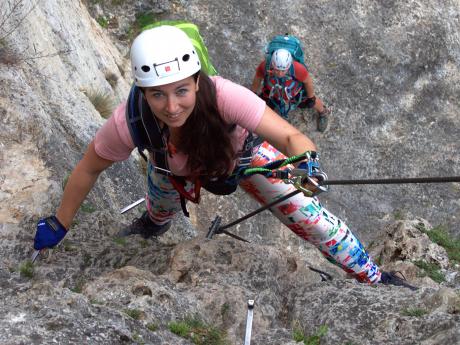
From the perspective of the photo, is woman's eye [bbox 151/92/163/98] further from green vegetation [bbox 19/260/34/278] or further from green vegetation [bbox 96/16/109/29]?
green vegetation [bbox 96/16/109/29]

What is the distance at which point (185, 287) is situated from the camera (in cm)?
492

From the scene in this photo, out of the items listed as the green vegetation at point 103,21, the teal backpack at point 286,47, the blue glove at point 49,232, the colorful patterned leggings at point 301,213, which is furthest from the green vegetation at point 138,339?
the green vegetation at point 103,21

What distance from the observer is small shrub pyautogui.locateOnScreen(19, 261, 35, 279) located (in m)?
5.00

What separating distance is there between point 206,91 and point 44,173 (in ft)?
8.14

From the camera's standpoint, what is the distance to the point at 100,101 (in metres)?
9.23

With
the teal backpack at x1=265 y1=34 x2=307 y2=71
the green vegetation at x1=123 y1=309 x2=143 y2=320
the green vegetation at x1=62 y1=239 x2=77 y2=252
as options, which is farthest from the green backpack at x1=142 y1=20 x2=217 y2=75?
the teal backpack at x1=265 y1=34 x2=307 y2=71

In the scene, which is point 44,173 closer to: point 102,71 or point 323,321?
point 323,321

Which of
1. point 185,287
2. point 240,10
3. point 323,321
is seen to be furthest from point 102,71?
point 323,321

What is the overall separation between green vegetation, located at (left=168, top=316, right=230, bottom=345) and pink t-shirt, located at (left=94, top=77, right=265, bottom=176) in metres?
1.20

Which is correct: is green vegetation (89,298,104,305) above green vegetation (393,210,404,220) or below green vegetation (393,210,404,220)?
above

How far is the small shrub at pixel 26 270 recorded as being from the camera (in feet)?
16.4

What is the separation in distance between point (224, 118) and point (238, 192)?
657cm

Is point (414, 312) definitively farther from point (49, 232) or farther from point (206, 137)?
point (49, 232)

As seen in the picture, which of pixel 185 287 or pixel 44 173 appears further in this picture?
pixel 44 173
